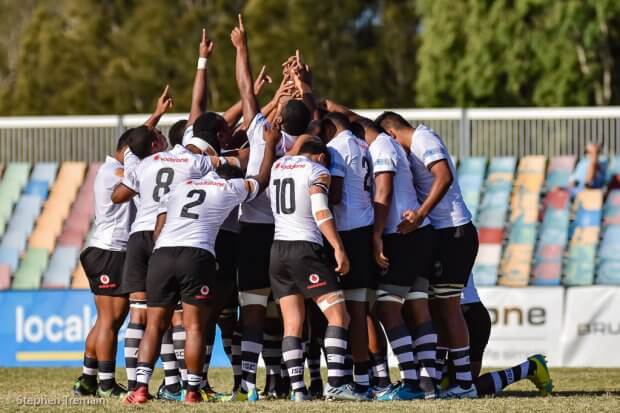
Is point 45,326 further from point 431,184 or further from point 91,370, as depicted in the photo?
point 431,184

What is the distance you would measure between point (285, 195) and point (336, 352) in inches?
57.1

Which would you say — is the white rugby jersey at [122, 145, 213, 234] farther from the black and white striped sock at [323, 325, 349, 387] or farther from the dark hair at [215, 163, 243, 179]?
the black and white striped sock at [323, 325, 349, 387]

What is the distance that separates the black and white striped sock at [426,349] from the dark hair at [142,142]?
3.01 m

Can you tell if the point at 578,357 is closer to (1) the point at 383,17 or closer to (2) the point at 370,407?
(2) the point at 370,407

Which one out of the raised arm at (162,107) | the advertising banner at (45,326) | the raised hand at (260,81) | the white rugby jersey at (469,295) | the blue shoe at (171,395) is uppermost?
the raised hand at (260,81)

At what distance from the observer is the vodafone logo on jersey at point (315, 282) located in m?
12.1

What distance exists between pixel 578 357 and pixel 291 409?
8.77 m

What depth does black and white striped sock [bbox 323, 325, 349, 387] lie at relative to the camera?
39.8 ft

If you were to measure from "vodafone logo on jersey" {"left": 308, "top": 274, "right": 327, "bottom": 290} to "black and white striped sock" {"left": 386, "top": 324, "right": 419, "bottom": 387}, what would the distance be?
35.5 inches

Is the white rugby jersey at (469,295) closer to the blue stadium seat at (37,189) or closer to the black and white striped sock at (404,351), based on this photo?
the black and white striped sock at (404,351)

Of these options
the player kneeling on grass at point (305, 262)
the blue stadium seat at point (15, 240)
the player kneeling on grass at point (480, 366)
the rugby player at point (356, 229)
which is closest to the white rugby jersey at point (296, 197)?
the player kneeling on grass at point (305, 262)

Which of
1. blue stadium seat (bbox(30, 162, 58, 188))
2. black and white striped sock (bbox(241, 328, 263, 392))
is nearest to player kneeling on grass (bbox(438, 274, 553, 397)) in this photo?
black and white striped sock (bbox(241, 328, 263, 392))

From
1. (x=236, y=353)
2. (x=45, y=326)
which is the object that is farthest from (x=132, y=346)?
(x=45, y=326)

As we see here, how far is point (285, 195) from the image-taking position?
40.2 ft
